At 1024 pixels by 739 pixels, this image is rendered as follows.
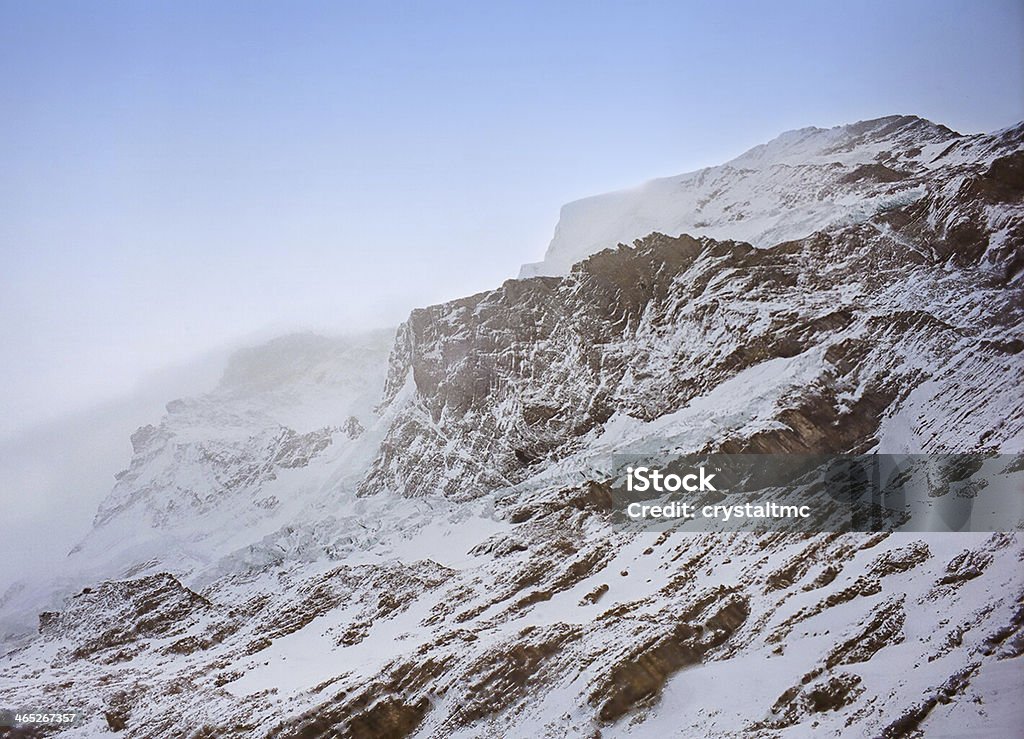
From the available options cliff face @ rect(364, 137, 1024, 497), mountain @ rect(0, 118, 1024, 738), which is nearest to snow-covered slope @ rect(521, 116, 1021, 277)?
mountain @ rect(0, 118, 1024, 738)

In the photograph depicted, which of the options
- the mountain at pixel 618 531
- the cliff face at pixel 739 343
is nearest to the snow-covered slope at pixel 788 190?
the mountain at pixel 618 531

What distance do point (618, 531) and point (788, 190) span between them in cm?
8418

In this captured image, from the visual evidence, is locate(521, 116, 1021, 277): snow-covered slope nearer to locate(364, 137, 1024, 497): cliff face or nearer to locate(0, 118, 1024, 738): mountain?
locate(0, 118, 1024, 738): mountain

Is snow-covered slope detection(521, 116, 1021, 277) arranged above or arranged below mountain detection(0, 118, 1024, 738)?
above

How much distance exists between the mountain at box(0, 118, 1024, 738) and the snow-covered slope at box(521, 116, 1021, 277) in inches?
40.2

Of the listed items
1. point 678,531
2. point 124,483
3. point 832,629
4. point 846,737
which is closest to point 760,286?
point 678,531

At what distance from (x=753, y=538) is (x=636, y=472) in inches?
1042

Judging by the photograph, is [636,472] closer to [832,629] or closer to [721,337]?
[721,337]

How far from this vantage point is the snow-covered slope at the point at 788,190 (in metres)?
120

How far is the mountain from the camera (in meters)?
51.4

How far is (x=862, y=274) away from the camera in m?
102

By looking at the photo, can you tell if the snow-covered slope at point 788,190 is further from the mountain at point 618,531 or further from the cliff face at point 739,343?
the cliff face at point 739,343

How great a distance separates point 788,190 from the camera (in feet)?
468

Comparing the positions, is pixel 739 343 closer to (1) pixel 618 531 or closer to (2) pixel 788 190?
(1) pixel 618 531
